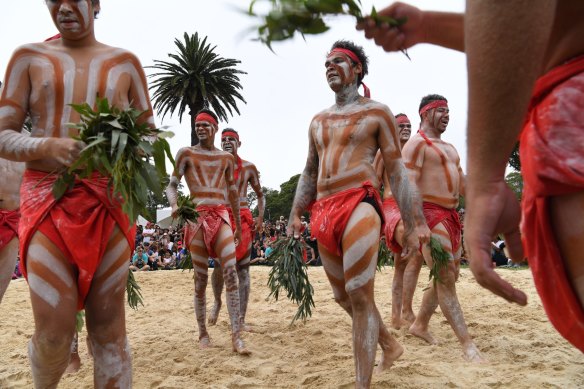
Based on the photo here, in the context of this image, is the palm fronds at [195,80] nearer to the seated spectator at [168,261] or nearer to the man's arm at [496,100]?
the seated spectator at [168,261]

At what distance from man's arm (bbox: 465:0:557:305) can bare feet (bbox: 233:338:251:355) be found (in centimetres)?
471

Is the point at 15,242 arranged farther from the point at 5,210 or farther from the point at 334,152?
the point at 334,152

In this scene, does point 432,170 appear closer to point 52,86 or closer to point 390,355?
point 390,355

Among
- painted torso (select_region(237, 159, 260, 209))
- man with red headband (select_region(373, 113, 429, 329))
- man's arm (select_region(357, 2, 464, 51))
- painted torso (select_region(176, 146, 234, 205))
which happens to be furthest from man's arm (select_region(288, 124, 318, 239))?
painted torso (select_region(237, 159, 260, 209))

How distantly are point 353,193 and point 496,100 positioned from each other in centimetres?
300

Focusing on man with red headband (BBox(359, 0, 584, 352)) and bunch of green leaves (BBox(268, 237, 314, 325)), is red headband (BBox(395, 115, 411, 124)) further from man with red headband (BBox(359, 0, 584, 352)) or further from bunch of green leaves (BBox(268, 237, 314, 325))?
man with red headband (BBox(359, 0, 584, 352))

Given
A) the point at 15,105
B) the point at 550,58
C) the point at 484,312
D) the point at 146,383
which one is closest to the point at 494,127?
the point at 550,58

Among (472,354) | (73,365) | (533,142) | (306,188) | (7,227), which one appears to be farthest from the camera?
(73,365)

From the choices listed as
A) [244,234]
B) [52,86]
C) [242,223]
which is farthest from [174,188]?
[52,86]

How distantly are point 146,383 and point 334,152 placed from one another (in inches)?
104

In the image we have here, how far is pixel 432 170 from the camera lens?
19.8ft

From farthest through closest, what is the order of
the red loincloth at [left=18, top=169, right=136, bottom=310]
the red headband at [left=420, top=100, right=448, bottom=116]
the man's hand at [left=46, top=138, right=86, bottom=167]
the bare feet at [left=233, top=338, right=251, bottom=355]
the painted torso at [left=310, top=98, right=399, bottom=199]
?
the red headband at [left=420, top=100, right=448, bottom=116] → the bare feet at [left=233, top=338, right=251, bottom=355] → the painted torso at [left=310, top=98, right=399, bottom=199] → the red loincloth at [left=18, top=169, right=136, bottom=310] → the man's hand at [left=46, top=138, right=86, bottom=167]

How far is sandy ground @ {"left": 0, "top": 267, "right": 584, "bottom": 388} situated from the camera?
14.9ft

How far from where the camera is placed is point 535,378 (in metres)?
4.29
